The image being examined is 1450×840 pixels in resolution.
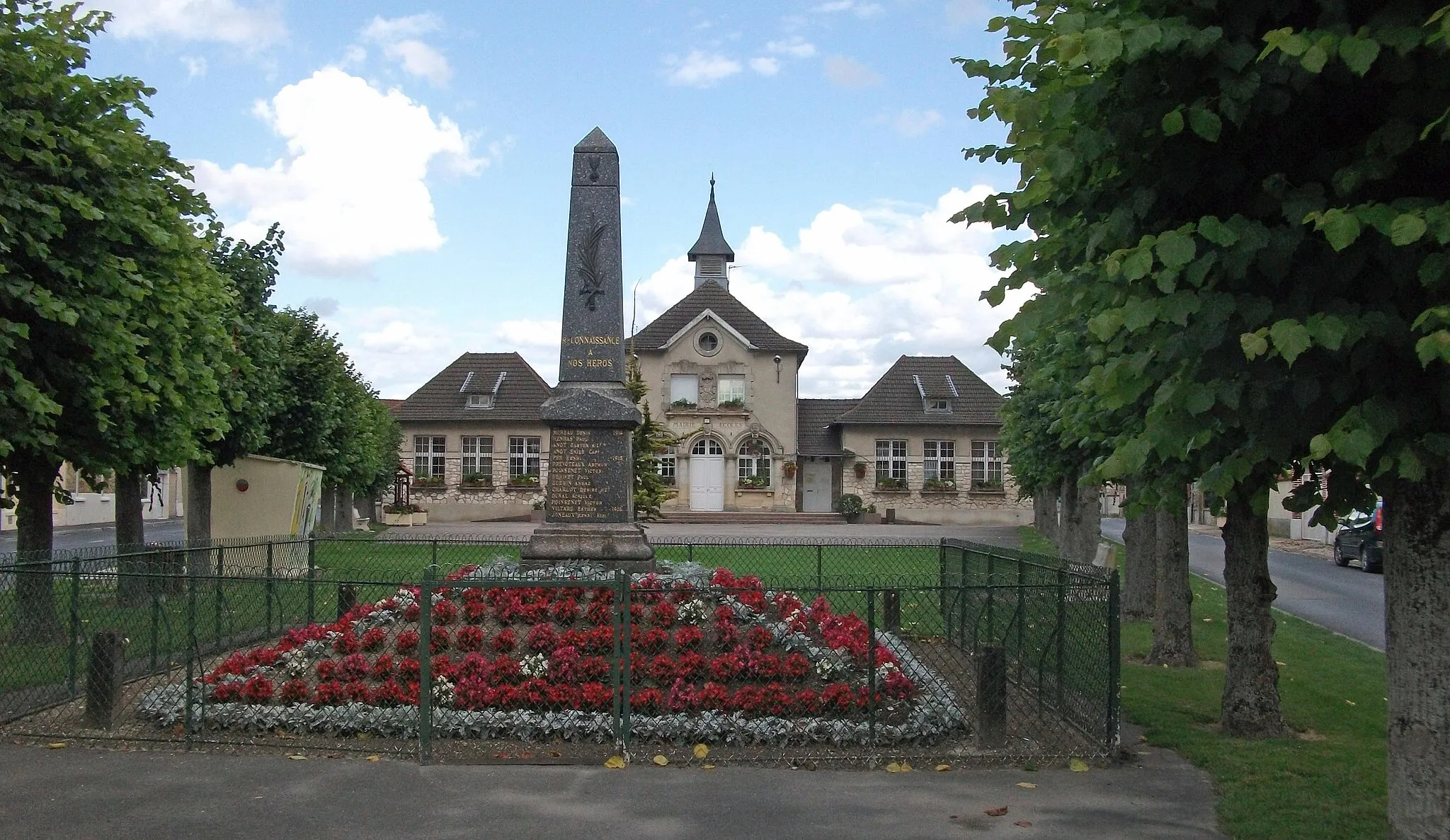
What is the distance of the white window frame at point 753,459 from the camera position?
161ft

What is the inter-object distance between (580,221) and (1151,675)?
7.56 metres

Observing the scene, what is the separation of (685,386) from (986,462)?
12.5m

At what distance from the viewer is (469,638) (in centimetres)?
955

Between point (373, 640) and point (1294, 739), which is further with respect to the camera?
point (373, 640)

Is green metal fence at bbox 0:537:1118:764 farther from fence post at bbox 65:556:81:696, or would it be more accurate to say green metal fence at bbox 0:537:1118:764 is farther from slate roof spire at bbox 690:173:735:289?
slate roof spire at bbox 690:173:735:289

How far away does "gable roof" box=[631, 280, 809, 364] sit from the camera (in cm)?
4931

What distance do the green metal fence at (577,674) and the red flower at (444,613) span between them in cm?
2

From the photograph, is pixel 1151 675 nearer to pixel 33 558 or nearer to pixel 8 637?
pixel 8 637

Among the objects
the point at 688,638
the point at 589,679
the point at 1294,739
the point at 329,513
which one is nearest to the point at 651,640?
the point at 688,638

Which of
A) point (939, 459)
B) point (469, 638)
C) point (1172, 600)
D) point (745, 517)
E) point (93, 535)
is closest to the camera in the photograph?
point (469, 638)

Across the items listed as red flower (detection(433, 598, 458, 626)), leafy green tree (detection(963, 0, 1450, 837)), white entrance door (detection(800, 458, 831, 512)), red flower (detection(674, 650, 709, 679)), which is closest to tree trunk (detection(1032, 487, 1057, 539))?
white entrance door (detection(800, 458, 831, 512))

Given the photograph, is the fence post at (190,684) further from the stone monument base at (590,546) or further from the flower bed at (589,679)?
the stone monument base at (590,546)

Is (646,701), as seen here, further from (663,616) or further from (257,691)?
(257,691)

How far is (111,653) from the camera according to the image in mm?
8875
